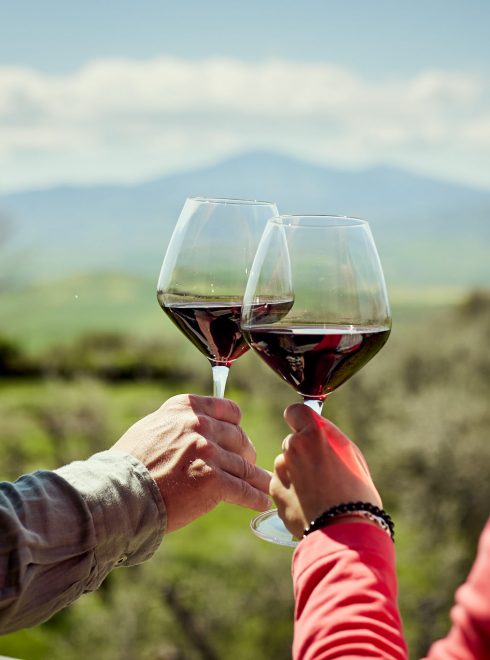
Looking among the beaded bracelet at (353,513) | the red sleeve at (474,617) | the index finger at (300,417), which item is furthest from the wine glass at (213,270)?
the red sleeve at (474,617)

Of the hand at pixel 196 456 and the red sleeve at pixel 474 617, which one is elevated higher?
the red sleeve at pixel 474 617

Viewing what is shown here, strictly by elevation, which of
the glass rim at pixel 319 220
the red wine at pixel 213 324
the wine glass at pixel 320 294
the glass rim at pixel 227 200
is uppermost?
the glass rim at pixel 227 200

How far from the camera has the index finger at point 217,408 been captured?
1294 mm

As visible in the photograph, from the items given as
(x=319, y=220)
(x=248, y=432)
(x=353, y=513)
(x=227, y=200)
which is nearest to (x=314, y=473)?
(x=353, y=513)

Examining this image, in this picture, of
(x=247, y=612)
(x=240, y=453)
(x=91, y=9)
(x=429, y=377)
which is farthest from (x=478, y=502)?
(x=91, y=9)

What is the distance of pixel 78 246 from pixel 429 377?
5.38 meters

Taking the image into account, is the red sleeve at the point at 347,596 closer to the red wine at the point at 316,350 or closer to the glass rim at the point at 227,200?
the red wine at the point at 316,350

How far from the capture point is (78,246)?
9664 mm

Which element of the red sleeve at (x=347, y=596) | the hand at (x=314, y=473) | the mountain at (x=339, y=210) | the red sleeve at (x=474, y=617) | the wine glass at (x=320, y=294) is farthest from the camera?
the mountain at (x=339, y=210)

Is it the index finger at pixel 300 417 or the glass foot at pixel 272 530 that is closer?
the index finger at pixel 300 417

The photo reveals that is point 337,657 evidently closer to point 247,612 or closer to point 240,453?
point 240,453

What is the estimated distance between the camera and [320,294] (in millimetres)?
1055

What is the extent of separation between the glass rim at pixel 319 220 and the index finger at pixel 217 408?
12.9 inches

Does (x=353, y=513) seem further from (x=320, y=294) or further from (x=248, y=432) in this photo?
(x=248, y=432)
